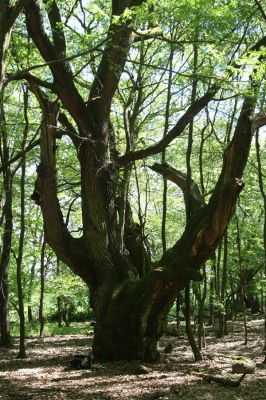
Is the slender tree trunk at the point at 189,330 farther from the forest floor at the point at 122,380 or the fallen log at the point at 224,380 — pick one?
the fallen log at the point at 224,380

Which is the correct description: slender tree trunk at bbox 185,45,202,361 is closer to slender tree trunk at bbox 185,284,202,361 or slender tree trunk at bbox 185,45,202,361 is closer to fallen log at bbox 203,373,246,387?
slender tree trunk at bbox 185,284,202,361

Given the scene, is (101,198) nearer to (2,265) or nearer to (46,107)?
(46,107)

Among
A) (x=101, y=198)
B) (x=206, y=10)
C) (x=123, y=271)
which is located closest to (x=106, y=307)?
(x=123, y=271)

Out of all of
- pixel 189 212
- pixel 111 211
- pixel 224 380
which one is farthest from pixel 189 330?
pixel 111 211

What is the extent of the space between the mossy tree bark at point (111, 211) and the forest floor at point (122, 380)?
2.69 ft

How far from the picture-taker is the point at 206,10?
6.19m

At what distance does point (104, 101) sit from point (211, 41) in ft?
11.9

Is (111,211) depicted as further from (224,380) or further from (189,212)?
(224,380)

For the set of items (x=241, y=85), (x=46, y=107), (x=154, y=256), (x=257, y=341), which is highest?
(x=46, y=107)

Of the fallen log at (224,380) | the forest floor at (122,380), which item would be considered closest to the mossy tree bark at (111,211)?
the forest floor at (122,380)

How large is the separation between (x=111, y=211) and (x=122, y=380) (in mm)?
3600

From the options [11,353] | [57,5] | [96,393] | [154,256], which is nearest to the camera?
[96,393]

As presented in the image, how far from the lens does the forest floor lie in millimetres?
5426

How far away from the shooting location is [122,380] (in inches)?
249
